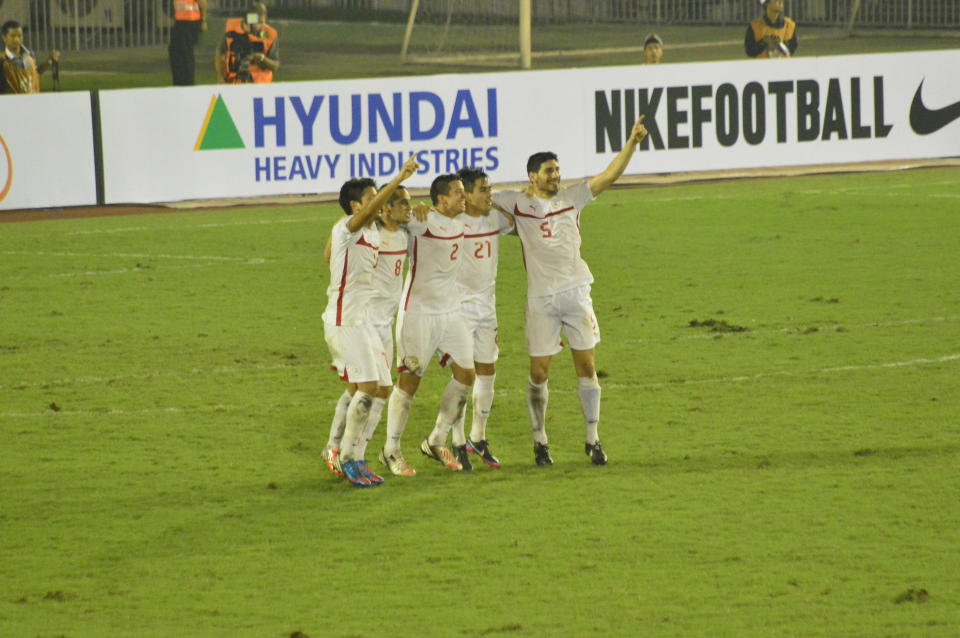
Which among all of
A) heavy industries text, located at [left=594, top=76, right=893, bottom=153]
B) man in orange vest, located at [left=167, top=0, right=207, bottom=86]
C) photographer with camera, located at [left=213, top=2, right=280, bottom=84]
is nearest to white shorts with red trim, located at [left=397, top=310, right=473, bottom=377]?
heavy industries text, located at [left=594, top=76, right=893, bottom=153]

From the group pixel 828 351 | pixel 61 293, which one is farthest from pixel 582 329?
pixel 61 293

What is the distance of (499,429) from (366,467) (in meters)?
1.50

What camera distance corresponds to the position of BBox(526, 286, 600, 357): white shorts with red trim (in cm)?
957

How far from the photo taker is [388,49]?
39.1 m

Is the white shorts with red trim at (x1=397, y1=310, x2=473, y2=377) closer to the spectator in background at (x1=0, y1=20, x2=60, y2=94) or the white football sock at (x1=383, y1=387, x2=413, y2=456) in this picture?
the white football sock at (x1=383, y1=387, x2=413, y2=456)

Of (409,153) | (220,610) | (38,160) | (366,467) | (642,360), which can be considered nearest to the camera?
(220,610)

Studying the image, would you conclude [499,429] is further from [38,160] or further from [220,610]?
[38,160]

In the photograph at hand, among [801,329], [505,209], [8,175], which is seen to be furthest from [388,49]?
[505,209]

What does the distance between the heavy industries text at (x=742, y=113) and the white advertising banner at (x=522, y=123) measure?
0.06 ft

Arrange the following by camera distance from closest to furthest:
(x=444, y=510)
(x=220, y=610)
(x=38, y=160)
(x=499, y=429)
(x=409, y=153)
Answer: (x=220, y=610)
(x=444, y=510)
(x=499, y=429)
(x=38, y=160)
(x=409, y=153)

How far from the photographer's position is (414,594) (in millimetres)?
7426

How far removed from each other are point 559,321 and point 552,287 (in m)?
0.22

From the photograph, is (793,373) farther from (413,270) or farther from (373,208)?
(373,208)

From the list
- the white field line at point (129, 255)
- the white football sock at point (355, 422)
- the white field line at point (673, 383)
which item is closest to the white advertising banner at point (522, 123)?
the white field line at point (129, 255)
